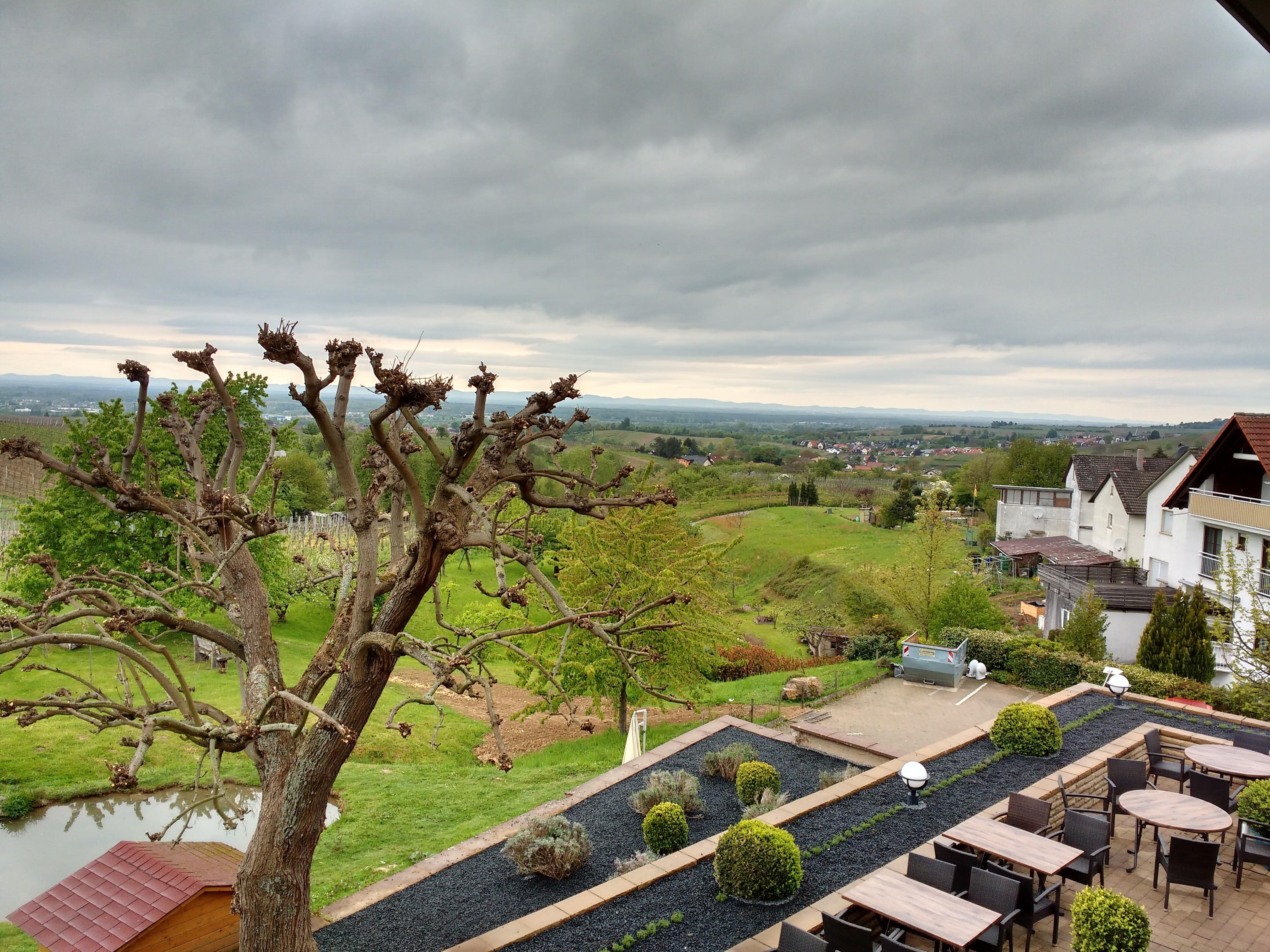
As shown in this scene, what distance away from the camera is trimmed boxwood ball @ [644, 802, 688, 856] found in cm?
1095

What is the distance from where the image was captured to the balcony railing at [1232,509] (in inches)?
846

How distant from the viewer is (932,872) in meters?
7.89

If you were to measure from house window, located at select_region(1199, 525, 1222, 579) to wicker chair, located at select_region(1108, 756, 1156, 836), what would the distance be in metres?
18.5

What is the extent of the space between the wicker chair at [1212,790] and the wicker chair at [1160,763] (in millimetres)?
1282

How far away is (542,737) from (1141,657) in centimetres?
1595

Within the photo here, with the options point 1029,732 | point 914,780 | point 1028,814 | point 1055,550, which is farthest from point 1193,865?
point 1055,550

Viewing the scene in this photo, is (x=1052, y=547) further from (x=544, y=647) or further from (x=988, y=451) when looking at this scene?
(x=988, y=451)

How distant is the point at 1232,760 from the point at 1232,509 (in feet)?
52.0

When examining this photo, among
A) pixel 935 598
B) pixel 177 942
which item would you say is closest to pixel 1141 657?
pixel 935 598

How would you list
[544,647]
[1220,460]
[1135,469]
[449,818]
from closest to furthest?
[449,818] → [544,647] → [1220,460] → [1135,469]

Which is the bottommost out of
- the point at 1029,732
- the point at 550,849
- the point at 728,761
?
the point at 728,761

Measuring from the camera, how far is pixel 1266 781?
9797 millimetres

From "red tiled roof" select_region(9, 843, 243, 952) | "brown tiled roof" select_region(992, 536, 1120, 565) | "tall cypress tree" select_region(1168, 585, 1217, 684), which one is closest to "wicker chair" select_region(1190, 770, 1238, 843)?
"tall cypress tree" select_region(1168, 585, 1217, 684)

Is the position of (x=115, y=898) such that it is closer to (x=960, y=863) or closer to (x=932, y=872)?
(x=932, y=872)
